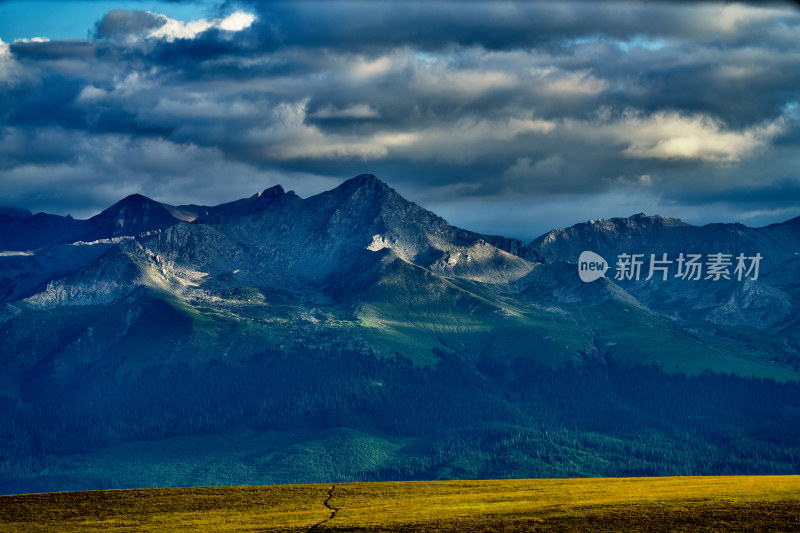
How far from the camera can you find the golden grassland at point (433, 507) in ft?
458

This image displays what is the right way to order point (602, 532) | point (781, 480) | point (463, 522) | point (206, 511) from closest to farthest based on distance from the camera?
point (602, 532) < point (463, 522) < point (206, 511) < point (781, 480)

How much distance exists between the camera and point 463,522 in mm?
143125

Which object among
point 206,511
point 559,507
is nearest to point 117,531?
point 206,511

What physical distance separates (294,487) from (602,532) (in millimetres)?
81344

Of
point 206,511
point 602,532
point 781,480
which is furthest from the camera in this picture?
point 781,480

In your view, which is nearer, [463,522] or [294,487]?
[463,522]

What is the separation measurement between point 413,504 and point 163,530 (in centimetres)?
4396

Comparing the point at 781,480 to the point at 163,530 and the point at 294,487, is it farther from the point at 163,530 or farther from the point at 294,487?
the point at 163,530

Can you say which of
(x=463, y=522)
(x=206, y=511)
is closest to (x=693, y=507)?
(x=463, y=522)

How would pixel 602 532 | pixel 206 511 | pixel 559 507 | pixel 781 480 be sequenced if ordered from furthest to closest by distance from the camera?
1. pixel 781 480
2. pixel 206 511
3. pixel 559 507
4. pixel 602 532

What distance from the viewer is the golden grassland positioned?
13975 cm

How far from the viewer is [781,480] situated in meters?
187

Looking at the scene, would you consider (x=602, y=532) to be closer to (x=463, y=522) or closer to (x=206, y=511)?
(x=463, y=522)

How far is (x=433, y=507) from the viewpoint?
16212cm
